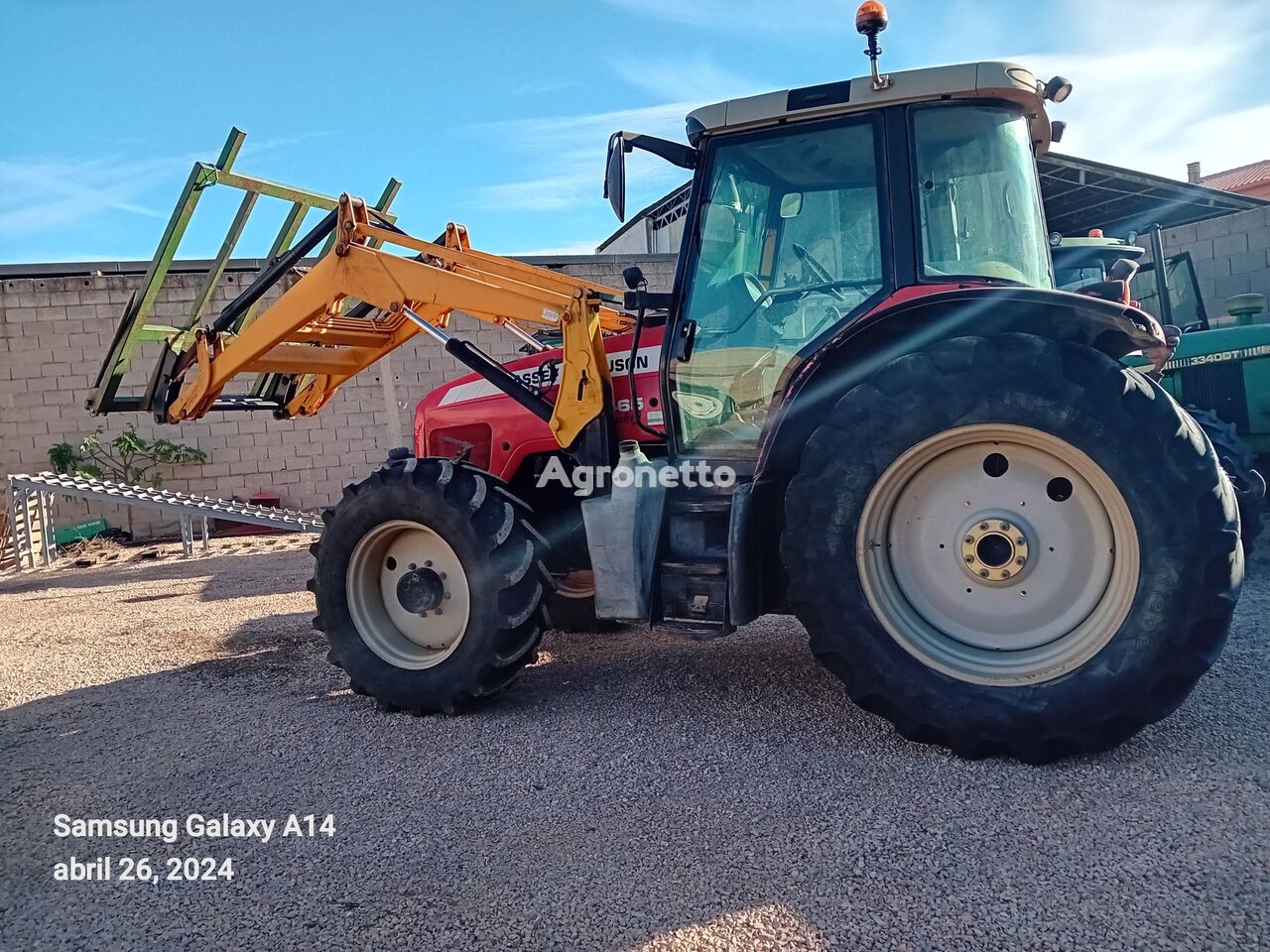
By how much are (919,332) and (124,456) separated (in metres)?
11.2

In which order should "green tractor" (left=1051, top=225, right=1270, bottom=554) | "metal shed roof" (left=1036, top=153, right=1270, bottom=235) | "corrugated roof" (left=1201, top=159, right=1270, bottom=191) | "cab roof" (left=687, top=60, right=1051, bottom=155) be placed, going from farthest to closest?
"corrugated roof" (left=1201, top=159, right=1270, bottom=191)
"metal shed roof" (left=1036, top=153, right=1270, bottom=235)
"green tractor" (left=1051, top=225, right=1270, bottom=554)
"cab roof" (left=687, top=60, right=1051, bottom=155)

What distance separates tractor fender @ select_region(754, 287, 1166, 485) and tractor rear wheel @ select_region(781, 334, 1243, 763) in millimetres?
153

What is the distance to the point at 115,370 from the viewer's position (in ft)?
18.7

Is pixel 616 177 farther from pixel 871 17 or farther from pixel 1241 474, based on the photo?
pixel 1241 474

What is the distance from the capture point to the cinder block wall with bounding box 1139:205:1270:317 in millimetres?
10297

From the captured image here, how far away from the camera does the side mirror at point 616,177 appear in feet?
11.1

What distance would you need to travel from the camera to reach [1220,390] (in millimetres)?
6832

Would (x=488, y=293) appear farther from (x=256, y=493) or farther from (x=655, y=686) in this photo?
(x=256, y=493)

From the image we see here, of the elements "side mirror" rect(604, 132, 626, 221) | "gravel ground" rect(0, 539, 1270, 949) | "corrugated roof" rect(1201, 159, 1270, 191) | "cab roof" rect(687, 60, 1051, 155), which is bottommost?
"gravel ground" rect(0, 539, 1270, 949)

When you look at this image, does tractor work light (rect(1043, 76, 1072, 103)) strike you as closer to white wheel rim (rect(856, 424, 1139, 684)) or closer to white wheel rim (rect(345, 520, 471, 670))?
white wheel rim (rect(856, 424, 1139, 684))

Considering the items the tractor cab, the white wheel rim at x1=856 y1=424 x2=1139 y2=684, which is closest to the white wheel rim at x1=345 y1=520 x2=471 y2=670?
the tractor cab

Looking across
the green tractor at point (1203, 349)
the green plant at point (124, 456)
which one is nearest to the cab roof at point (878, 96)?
the green tractor at point (1203, 349)

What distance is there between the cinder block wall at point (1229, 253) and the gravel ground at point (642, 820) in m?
7.78

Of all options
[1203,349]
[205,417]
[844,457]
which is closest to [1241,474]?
[1203,349]
